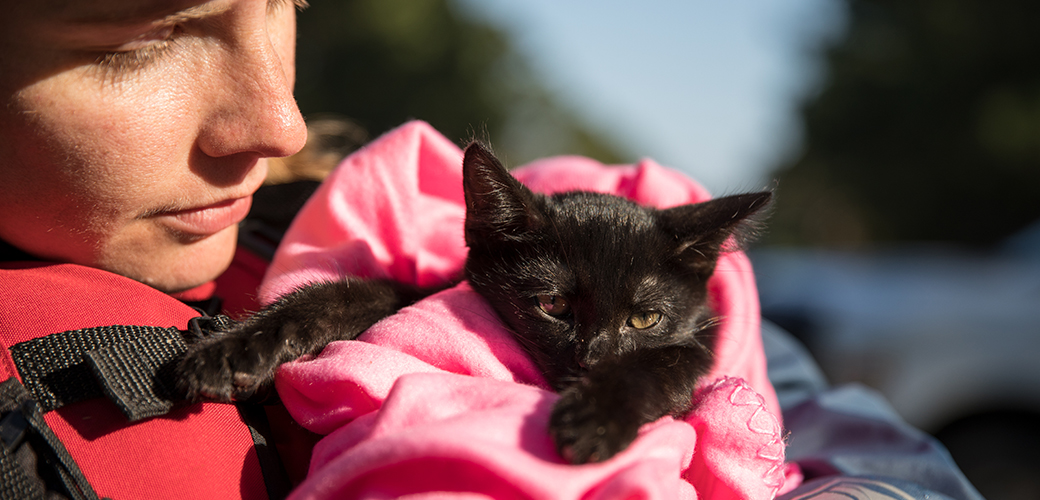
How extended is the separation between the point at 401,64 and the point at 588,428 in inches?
819

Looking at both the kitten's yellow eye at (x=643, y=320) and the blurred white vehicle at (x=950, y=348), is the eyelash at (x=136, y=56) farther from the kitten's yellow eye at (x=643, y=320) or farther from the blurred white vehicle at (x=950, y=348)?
the blurred white vehicle at (x=950, y=348)

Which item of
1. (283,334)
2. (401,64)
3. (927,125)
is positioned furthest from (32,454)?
(401,64)

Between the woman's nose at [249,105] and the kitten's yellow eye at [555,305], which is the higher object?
the woman's nose at [249,105]

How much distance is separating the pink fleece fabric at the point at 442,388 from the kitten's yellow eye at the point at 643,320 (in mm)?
181

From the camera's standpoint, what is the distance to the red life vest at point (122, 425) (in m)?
0.94

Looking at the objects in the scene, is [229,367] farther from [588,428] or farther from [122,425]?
[588,428]

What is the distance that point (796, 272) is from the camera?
584 cm

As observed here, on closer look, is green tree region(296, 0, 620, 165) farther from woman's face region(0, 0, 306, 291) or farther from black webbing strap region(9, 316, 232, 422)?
black webbing strap region(9, 316, 232, 422)

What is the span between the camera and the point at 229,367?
43.6 inches

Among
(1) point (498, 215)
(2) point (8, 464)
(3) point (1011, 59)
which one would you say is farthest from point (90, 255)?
(3) point (1011, 59)

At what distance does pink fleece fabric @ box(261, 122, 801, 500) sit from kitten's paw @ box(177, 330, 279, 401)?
4 centimetres

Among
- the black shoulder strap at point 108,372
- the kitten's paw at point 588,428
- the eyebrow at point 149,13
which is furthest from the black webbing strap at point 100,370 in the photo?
the kitten's paw at point 588,428

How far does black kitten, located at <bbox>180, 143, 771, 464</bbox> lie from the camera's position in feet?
4.12

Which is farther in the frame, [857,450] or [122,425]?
[857,450]
